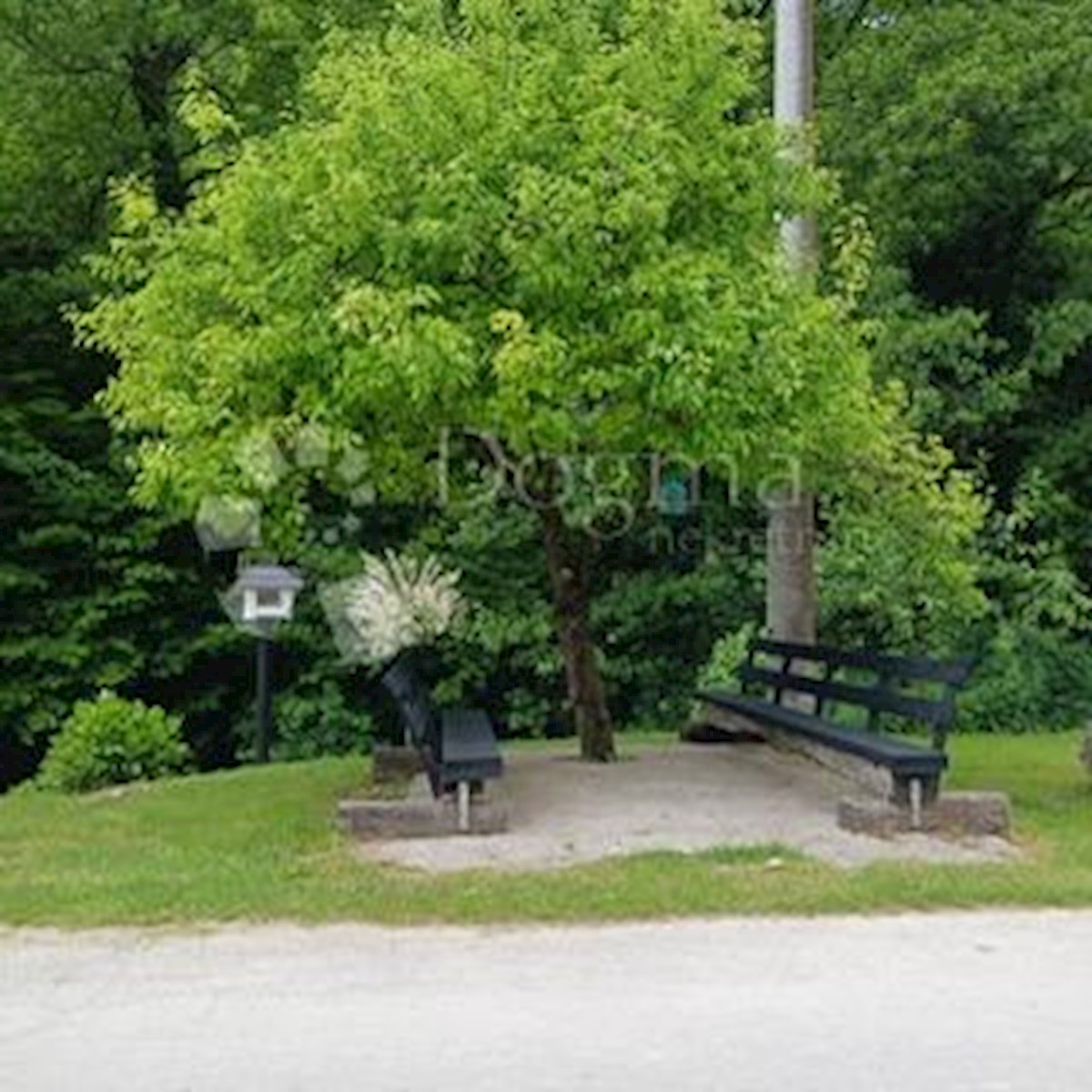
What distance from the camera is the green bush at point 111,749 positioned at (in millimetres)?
12781

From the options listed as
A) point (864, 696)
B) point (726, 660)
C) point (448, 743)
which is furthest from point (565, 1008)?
point (726, 660)

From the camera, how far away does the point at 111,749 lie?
13023mm

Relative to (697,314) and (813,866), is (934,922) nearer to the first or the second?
(813,866)

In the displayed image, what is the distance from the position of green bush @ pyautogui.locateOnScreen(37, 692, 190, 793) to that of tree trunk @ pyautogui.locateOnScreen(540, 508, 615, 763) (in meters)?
3.57

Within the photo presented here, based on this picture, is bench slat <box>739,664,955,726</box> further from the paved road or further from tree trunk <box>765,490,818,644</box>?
the paved road

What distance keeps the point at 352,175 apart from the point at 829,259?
656 centimetres

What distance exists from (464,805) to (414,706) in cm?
115

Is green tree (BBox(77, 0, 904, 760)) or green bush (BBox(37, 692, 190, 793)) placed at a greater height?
green tree (BBox(77, 0, 904, 760))

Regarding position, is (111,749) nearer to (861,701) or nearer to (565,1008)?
(861,701)

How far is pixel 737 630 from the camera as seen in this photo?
1797 centimetres

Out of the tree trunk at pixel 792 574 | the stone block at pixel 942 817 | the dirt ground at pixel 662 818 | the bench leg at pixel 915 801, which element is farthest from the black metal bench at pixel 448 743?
the tree trunk at pixel 792 574

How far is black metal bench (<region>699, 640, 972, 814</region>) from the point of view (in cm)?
916

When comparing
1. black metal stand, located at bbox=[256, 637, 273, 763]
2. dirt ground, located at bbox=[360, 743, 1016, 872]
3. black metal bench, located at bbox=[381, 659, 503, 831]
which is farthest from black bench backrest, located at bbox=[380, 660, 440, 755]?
black metal stand, located at bbox=[256, 637, 273, 763]

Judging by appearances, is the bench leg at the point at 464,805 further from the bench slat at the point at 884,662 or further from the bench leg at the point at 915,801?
A: the bench slat at the point at 884,662
